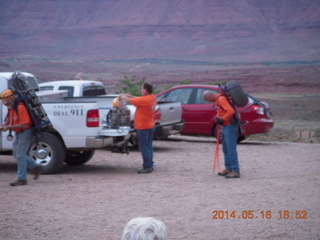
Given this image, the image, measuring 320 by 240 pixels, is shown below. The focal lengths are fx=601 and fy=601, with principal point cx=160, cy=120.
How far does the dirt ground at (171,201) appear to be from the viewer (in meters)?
6.65

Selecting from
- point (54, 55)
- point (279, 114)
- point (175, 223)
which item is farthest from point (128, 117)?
point (54, 55)

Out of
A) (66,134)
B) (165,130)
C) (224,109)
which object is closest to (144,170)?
(66,134)

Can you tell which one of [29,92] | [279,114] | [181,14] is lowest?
[279,114]

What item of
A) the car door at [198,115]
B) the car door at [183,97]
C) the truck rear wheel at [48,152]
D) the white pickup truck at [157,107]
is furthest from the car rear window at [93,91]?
the truck rear wheel at [48,152]

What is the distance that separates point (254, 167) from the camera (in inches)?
469

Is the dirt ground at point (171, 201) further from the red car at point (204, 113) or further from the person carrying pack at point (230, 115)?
the red car at point (204, 113)

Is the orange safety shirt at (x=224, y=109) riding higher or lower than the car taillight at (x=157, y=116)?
higher

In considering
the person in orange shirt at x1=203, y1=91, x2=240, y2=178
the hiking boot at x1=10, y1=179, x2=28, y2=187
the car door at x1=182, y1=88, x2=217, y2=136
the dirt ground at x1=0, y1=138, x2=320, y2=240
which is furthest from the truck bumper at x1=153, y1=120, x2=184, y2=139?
the hiking boot at x1=10, y1=179, x2=28, y2=187

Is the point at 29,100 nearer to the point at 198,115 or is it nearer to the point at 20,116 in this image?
the point at 20,116

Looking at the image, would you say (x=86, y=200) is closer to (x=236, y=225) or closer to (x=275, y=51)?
(x=236, y=225)

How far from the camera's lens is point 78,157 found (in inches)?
484

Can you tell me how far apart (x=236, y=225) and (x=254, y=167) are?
5187 mm

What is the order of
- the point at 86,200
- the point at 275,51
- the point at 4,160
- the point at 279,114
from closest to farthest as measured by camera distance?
the point at 86,200, the point at 4,160, the point at 279,114, the point at 275,51

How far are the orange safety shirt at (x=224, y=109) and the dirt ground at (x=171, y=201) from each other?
1050 mm
